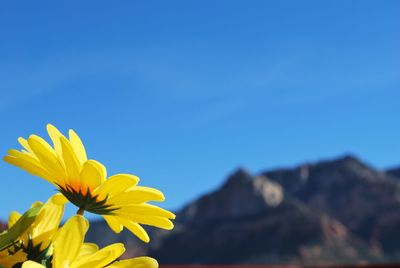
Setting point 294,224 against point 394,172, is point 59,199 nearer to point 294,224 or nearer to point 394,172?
point 294,224

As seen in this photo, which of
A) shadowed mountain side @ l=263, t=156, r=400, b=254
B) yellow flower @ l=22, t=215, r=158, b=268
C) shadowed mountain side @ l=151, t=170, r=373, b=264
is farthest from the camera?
shadowed mountain side @ l=263, t=156, r=400, b=254

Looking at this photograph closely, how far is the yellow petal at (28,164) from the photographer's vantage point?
632 mm

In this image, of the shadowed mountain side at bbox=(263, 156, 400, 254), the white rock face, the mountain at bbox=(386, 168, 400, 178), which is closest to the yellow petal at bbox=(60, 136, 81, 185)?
the shadowed mountain side at bbox=(263, 156, 400, 254)

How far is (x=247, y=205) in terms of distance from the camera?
55906 millimetres

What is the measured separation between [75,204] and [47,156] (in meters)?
0.06

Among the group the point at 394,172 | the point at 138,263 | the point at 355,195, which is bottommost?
the point at 138,263

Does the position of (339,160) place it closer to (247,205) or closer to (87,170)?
Result: (247,205)

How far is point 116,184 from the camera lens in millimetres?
615

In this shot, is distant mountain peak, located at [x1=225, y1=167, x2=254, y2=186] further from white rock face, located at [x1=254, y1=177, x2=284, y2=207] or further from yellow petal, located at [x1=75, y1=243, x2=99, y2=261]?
yellow petal, located at [x1=75, y1=243, x2=99, y2=261]

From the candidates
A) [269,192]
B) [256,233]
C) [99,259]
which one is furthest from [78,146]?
[269,192]

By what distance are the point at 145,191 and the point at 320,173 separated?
6648 centimetres

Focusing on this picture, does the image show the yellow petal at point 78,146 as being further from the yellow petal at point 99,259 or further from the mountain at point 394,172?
the mountain at point 394,172

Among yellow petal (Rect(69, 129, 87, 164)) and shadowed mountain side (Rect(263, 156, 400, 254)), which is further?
shadowed mountain side (Rect(263, 156, 400, 254))

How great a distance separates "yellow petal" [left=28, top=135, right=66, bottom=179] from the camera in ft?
2.00
